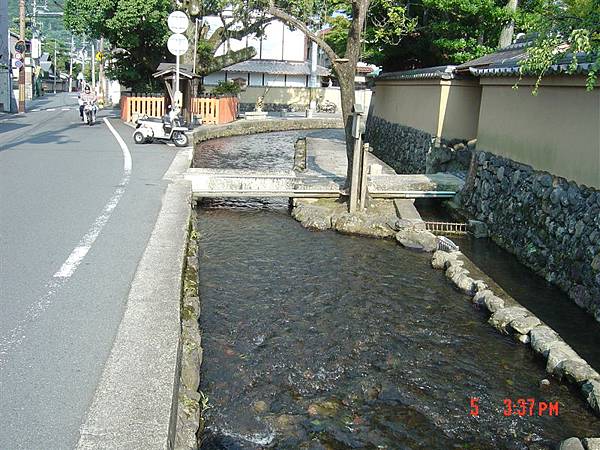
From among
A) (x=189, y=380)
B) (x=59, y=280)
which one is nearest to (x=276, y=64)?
(x=59, y=280)

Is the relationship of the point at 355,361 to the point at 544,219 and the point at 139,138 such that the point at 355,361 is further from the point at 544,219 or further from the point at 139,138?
the point at 139,138

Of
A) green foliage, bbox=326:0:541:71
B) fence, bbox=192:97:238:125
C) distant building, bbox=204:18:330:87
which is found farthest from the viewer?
distant building, bbox=204:18:330:87

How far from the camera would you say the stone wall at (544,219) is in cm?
891

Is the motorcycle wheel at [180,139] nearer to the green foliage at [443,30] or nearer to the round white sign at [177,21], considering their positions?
the round white sign at [177,21]

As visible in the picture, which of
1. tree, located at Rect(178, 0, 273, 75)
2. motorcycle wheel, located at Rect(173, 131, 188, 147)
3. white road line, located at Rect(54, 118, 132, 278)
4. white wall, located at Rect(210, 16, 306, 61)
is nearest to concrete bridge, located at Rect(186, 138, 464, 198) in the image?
white road line, located at Rect(54, 118, 132, 278)

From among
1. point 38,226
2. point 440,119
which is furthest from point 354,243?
point 440,119

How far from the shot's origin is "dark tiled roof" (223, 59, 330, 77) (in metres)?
48.5

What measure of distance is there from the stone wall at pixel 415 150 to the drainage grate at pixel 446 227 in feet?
13.5

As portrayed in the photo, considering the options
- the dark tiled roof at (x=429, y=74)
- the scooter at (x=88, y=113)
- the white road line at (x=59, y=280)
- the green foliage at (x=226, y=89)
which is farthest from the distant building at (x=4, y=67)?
the white road line at (x=59, y=280)

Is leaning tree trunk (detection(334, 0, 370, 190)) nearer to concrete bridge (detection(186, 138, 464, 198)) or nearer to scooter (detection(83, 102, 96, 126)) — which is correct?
concrete bridge (detection(186, 138, 464, 198))

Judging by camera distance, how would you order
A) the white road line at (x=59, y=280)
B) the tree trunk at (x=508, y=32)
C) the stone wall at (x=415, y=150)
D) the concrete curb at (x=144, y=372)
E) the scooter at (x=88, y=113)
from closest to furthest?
the concrete curb at (x=144, y=372)
the white road line at (x=59, y=280)
the stone wall at (x=415, y=150)
the tree trunk at (x=508, y=32)
the scooter at (x=88, y=113)

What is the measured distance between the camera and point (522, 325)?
765 centimetres

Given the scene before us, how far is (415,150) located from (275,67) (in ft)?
105

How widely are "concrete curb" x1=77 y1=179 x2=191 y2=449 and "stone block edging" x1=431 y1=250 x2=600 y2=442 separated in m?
4.16
